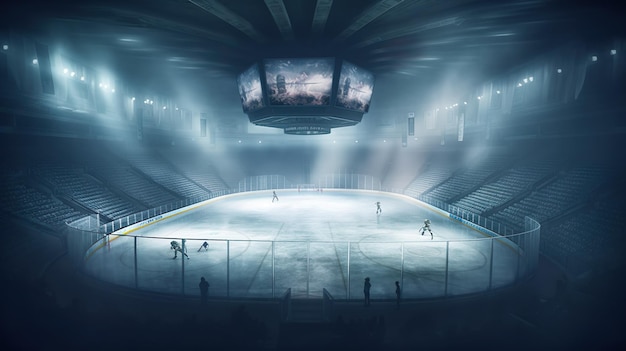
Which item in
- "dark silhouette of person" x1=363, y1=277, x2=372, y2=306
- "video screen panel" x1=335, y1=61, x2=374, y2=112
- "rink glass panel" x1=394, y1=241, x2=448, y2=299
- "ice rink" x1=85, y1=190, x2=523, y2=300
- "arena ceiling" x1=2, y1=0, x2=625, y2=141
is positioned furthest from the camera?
"video screen panel" x1=335, y1=61, x2=374, y2=112

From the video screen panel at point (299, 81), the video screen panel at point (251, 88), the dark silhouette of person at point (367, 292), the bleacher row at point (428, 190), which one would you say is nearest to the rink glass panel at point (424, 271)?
the dark silhouette of person at point (367, 292)

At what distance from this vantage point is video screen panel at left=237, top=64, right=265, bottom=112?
15156 millimetres

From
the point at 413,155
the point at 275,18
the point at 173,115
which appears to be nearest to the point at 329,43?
the point at 275,18

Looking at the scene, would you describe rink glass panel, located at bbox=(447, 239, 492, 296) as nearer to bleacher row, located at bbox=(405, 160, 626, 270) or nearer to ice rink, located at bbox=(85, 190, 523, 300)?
ice rink, located at bbox=(85, 190, 523, 300)

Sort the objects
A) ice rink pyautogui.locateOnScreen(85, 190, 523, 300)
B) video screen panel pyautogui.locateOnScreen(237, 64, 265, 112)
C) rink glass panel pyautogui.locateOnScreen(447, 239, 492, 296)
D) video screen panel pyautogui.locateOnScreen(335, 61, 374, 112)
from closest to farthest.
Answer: ice rink pyautogui.locateOnScreen(85, 190, 523, 300), rink glass panel pyautogui.locateOnScreen(447, 239, 492, 296), video screen panel pyautogui.locateOnScreen(335, 61, 374, 112), video screen panel pyautogui.locateOnScreen(237, 64, 265, 112)

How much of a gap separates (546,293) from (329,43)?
13.2 m

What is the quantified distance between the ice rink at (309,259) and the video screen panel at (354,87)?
7.54 metres

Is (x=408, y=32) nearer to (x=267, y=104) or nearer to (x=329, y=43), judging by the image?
(x=329, y=43)

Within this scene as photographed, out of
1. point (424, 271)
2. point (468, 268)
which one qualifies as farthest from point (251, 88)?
point (468, 268)

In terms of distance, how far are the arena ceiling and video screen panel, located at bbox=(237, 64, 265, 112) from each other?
0.48 metres

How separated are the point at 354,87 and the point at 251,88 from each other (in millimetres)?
5551

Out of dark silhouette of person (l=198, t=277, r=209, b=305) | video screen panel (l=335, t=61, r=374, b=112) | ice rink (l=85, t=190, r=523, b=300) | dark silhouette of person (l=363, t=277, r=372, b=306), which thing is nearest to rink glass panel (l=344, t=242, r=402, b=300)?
ice rink (l=85, t=190, r=523, b=300)

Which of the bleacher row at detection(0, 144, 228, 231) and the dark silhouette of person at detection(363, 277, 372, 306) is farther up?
the bleacher row at detection(0, 144, 228, 231)

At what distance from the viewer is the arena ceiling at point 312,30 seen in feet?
32.2
